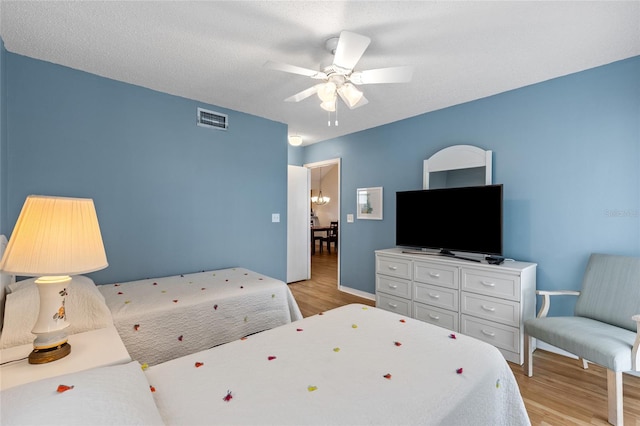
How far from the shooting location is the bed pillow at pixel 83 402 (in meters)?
0.70

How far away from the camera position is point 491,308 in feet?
8.56

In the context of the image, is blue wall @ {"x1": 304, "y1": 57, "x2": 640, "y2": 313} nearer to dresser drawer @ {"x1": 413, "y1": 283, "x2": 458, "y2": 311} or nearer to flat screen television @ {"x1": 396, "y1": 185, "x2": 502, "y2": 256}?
→ flat screen television @ {"x1": 396, "y1": 185, "x2": 502, "y2": 256}

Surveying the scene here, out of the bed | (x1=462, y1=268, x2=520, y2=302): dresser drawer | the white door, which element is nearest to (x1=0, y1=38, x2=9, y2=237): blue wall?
the bed

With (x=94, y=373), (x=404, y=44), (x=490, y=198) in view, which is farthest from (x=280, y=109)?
(x=94, y=373)

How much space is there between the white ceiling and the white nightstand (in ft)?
6.24

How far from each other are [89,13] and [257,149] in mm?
2097

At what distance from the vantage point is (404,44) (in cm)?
209

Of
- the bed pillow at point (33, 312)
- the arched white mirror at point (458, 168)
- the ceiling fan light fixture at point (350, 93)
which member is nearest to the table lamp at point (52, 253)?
the bed pillow at point (33, 312)

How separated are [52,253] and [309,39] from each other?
6.32 ft

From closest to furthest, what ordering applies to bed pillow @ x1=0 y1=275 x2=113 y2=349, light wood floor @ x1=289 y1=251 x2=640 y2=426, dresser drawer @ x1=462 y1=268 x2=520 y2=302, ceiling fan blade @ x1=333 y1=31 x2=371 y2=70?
1. bed pillow @ x1=0 y1=275 x2=113 y2=349
2. ceiling fan blade @ x1=333 y1=31 x2=371 y2=70
3. light wood floor @ x1=289 y1=251 x2=640 y2=426
4. dresser drawer @ x1=462 y1=268 x2=520 y2=302

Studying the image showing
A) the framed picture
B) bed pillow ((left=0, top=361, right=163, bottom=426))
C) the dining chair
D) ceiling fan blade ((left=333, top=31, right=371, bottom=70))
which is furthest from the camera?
the dining chair

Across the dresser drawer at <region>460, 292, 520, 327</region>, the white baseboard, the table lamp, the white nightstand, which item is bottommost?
the white baseboard

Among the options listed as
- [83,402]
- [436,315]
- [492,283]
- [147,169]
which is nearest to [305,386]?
[83,402]

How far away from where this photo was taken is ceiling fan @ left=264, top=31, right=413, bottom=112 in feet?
5.82
